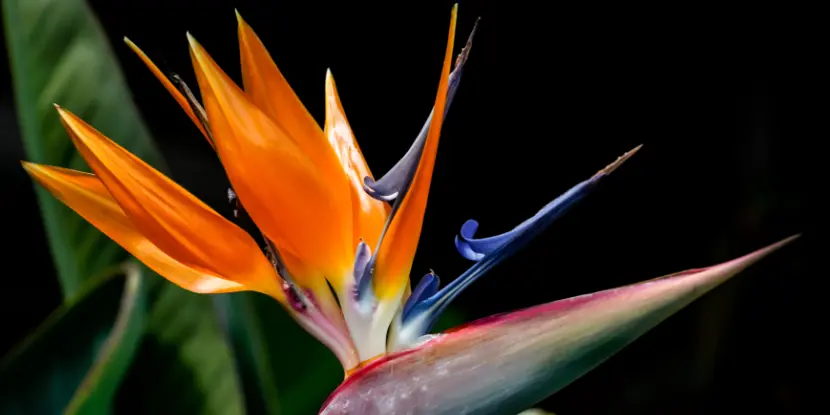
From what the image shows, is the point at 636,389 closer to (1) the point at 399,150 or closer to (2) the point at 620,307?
(1) the point at 399,150

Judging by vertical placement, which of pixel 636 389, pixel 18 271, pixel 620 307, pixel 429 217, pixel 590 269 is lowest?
pixel 636 389

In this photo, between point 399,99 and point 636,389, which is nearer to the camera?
point 399,99

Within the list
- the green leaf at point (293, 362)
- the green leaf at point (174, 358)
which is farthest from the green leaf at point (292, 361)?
the green leaf at point (174, 358)

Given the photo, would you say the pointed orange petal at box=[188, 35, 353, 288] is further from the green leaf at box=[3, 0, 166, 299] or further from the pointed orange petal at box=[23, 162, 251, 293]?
the green leaf at box=[3, 0, 166, 299]

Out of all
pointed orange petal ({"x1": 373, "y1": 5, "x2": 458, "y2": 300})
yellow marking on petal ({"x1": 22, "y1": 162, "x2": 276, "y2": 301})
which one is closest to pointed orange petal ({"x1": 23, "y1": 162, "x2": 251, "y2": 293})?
yellow marking on petal ({"x1": 22, "y1": 162, "x2": 276, "y2": 301})

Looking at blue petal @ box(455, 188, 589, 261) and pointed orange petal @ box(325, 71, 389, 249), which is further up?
pointed orange petal @ box(325, 71, 389, 249)

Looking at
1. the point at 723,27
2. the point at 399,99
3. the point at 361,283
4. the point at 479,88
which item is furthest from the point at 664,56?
the point at 361,283

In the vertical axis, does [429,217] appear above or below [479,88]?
below

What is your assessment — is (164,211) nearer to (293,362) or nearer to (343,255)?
(343,255)
